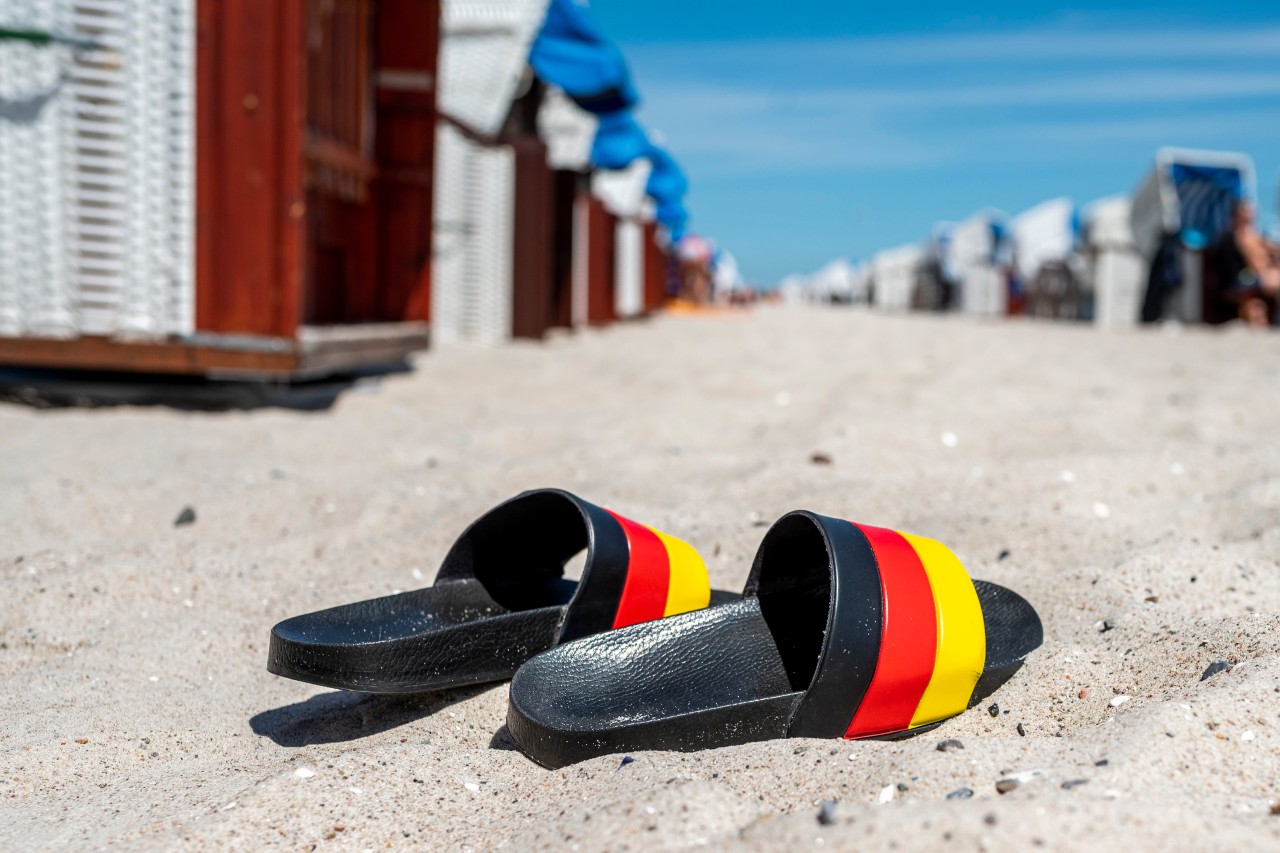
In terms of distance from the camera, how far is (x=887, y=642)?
4.88ft

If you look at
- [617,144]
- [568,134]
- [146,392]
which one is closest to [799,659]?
[146,392]

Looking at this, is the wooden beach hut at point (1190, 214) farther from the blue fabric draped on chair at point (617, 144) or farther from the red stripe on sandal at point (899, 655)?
the red stripe on sandal at point (899, 655)

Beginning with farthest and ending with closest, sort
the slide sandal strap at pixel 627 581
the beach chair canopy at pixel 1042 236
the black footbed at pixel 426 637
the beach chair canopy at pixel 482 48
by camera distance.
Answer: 1. the beach chair canopy at pixel 1042 236
2. the beach chair canopy at pixel 482 48
3. the slide sandal strap at pixel 627 581
4. the black footbed at pixel 426 637

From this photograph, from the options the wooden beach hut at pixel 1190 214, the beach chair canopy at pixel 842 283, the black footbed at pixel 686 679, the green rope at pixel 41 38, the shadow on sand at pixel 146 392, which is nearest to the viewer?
the black footbed at pixel 686 679

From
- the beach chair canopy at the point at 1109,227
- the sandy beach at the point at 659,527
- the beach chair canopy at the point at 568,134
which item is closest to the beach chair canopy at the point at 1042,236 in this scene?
the beach chair canopy at the point at 1109,227

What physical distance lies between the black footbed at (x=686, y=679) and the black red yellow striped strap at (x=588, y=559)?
7 cm

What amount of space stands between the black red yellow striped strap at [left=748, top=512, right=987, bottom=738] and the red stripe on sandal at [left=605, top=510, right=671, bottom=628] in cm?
29

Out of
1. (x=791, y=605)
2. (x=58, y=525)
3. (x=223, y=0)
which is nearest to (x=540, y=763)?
(x=791, y=605)

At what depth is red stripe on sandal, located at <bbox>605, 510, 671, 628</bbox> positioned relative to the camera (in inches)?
69.4

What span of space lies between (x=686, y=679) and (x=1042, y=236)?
888 inches

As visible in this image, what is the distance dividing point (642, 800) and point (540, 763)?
0.27 m

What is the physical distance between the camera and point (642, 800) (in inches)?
48.6

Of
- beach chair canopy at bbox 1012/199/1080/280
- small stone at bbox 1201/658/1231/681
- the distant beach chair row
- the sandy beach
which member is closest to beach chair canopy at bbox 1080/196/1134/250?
the distant beach chair row

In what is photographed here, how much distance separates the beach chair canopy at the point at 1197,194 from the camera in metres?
12.1
